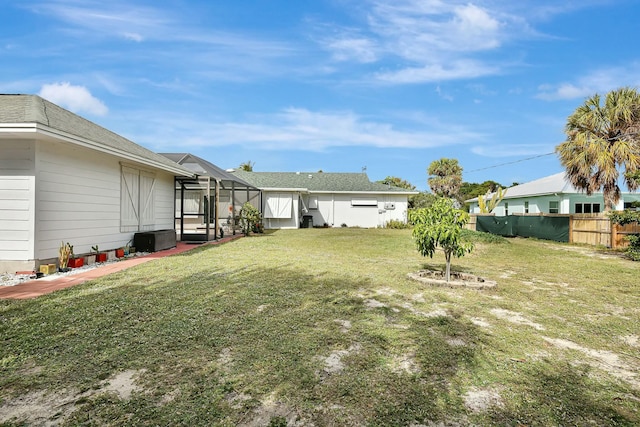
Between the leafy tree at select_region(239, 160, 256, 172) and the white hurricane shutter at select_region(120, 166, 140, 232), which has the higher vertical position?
the leafy tree at select_region(239, 160, 256, 172)

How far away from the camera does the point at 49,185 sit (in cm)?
646

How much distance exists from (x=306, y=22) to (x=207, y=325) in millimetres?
11658

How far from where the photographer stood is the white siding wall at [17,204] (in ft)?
20.1

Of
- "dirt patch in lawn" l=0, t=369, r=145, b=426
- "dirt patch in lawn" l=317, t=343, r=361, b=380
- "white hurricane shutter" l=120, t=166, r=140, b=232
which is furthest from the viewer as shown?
"white hurricane shutter" l=120, t=166, r=140, b=232

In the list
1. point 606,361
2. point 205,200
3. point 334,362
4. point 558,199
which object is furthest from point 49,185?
point 558,199

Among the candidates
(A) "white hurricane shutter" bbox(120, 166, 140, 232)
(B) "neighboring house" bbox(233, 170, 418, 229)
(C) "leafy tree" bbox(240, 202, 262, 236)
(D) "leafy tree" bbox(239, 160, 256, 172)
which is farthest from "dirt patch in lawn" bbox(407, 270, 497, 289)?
(D) "leafy tree" bbox(239, 160, 256, 172)

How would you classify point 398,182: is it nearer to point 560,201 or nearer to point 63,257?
point 560,201

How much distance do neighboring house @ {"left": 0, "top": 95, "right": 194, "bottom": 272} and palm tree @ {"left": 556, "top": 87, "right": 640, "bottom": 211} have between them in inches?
645

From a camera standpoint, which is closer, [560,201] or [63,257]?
[63,257]

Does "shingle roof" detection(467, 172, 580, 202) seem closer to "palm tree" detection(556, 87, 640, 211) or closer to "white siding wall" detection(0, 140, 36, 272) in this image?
"palm tree" detection(556, 87, 640, 211)

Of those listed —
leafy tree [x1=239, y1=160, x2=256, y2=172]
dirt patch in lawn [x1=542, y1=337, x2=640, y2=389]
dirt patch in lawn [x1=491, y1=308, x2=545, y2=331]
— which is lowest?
dirt patch in lawn [x1=542, y1=337, x2=640, y2=389]

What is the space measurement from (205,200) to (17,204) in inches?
438

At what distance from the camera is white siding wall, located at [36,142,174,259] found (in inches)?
251

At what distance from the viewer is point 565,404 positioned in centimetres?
223
